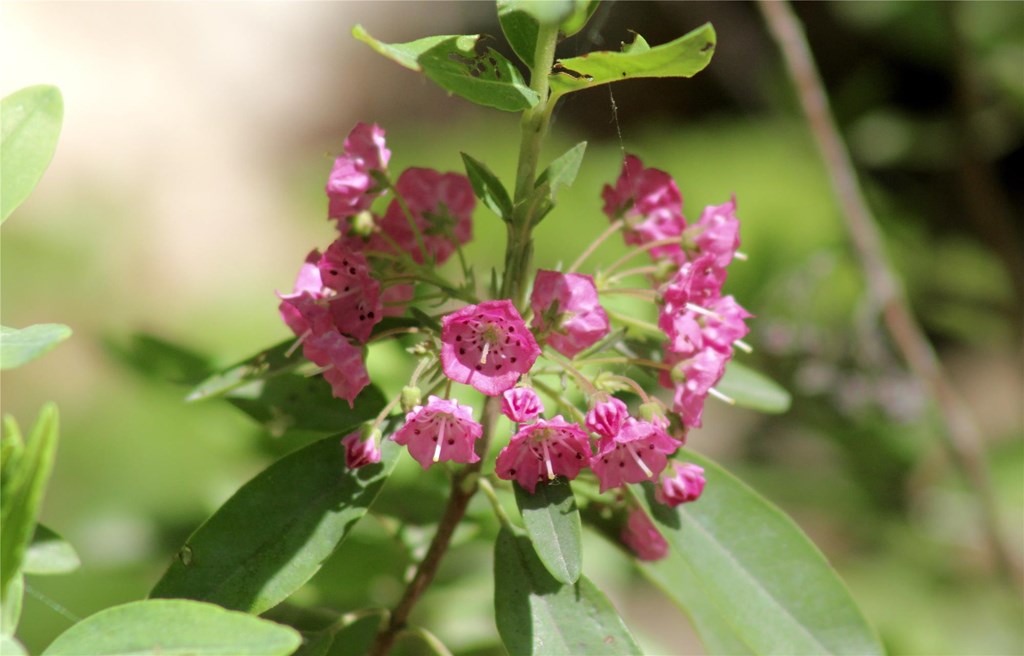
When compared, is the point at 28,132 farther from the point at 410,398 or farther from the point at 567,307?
the point at 567,307

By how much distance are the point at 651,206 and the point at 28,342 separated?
2.38ft

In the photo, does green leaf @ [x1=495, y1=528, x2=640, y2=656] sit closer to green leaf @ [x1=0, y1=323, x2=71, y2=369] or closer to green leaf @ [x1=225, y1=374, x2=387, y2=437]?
green leaf @ [x1=225, y1=374, x2=387, y2=437]

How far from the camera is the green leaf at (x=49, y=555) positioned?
0.99 metres

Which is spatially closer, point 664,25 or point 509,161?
point 509,161

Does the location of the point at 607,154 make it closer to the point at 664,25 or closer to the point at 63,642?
the point at 664,25

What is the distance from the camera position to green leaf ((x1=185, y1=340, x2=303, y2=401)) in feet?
3.76

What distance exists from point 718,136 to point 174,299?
2.60m

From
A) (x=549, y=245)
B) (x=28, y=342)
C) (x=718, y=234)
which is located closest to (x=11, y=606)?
(x=28, y=342)

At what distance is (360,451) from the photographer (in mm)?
1060

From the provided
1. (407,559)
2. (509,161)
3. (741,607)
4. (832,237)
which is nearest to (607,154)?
(509,161)

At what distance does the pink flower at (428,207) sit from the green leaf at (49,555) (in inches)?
19.3

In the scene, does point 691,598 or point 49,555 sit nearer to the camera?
point 49,555

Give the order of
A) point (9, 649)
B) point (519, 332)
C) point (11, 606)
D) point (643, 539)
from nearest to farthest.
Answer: point (9, 649) < point (11, 606) < point (519, 332) < point (643, 539)

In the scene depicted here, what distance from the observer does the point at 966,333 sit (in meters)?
3.46
